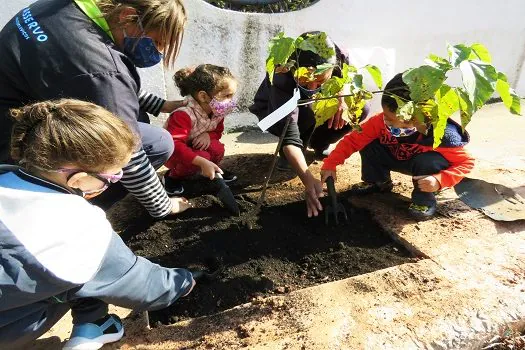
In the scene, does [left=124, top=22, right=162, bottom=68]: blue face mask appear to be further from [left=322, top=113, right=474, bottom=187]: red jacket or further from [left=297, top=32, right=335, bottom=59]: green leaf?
[left=322, top=113, right=474, bottom=187]: red jacket

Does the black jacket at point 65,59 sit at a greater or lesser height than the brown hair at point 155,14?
lesser

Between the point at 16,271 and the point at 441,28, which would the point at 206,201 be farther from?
the point at 441,28

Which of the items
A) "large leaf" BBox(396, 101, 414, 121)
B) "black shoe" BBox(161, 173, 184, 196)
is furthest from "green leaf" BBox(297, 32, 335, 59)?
"black shoe" BBox(161, 173, 184, 196)

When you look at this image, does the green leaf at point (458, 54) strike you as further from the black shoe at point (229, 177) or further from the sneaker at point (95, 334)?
the black shoe at point (229, 177)

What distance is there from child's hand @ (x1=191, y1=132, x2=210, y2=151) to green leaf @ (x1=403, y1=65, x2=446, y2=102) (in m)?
1.46

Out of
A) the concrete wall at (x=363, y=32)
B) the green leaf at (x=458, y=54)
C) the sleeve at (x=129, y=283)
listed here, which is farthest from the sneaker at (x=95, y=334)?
the concrete wall at (x=363, y=32)

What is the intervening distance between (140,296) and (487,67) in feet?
4.33

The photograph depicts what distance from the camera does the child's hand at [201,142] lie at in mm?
2561

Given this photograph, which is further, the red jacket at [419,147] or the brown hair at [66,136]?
the red jacket at [419,147]

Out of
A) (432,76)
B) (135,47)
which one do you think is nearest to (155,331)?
(135,47)

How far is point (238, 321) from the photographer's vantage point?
161cm

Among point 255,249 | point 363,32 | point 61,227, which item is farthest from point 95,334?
point 363,32

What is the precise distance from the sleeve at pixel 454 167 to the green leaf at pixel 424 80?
920 mm

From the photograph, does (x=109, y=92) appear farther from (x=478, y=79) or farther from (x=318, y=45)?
(x=478, y=79)
